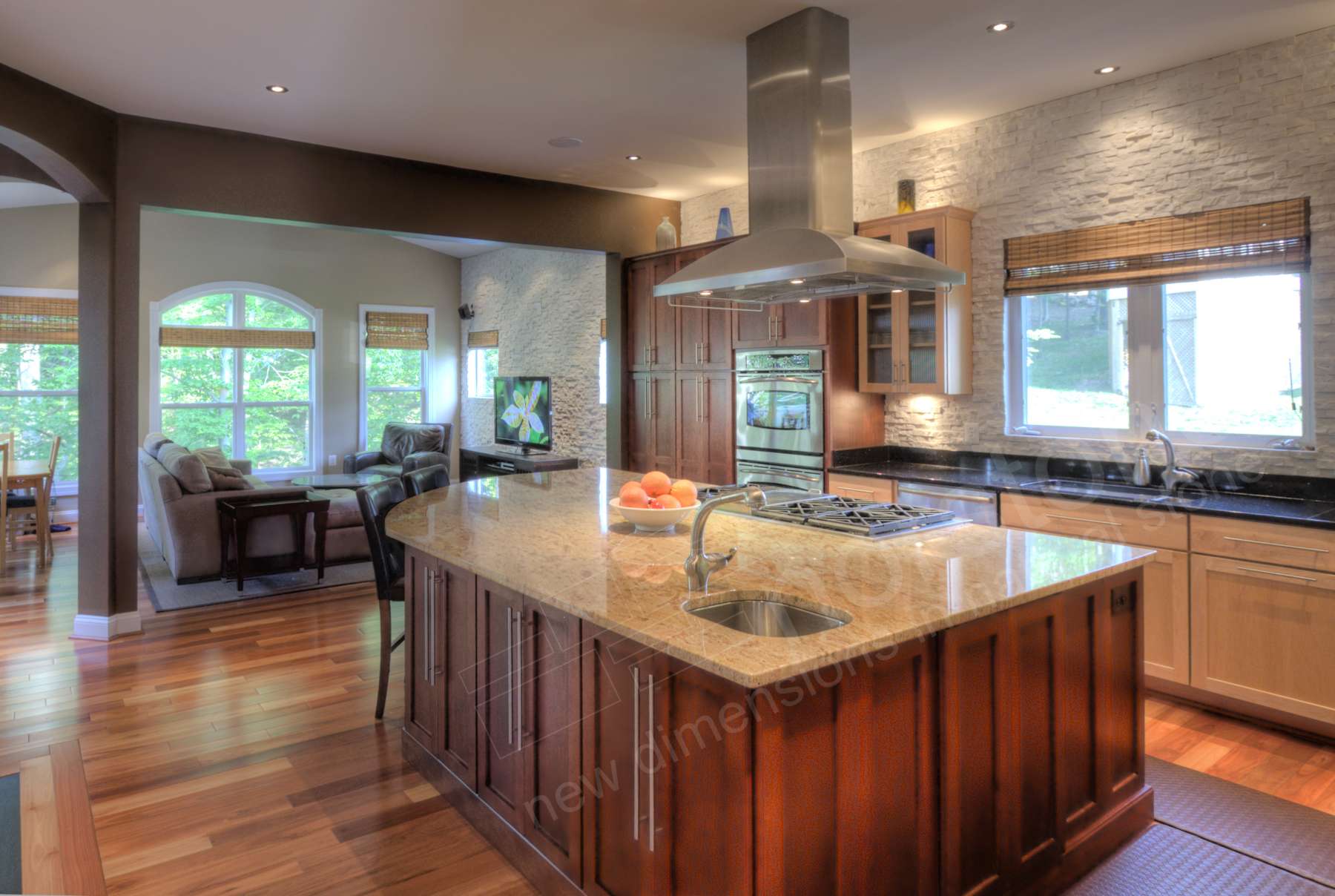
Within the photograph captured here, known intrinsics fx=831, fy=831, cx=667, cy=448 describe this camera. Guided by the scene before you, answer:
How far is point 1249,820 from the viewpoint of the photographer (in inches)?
104

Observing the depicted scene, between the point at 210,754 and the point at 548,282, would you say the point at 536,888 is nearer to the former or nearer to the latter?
the point at 210,754

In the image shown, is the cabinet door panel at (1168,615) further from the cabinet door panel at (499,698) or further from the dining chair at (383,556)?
the dining chair at (383,556)

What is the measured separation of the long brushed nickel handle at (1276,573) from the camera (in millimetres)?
3102

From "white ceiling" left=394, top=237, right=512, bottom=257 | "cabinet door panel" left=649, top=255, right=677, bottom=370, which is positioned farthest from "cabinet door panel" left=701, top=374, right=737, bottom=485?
"white ceiling" left=394, top=237, right=512, bottom=257

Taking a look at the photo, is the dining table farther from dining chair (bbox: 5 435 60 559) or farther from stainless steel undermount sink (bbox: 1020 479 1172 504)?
stainless steel undermount sink (bbox: 1020 479 1172 504)

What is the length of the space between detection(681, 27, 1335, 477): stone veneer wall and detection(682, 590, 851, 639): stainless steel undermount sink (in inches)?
116

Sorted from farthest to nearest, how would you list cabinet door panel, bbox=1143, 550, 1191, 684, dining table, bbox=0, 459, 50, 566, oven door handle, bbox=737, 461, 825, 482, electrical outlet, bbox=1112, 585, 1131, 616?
1. dining table, bbox=0, 459, 50, 566
2. oven door handle, bbox=737, 461, 825, 482
3. cabinet door panel, bbox=1143, 550, 1191, 684
4. electrical outlet, bbox=1112, 585, 1131, 616

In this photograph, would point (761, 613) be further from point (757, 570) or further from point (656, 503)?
point (656, 503)

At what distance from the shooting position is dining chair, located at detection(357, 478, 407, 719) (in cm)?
328

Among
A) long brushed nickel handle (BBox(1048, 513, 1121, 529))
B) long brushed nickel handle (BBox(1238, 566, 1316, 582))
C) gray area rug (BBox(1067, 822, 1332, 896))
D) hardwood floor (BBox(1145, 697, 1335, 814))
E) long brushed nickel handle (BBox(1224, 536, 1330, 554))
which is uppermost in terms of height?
long brushed nickel handle (BBox(1048, 513, 1121, 529))

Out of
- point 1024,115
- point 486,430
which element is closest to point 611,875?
point 1024,115

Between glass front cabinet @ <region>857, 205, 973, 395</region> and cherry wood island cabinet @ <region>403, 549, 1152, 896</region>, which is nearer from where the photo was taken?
cherry wood island cabinet @ <region>403, 549, 1152, 896</region>

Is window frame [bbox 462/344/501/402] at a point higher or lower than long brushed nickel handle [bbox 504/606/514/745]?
higher

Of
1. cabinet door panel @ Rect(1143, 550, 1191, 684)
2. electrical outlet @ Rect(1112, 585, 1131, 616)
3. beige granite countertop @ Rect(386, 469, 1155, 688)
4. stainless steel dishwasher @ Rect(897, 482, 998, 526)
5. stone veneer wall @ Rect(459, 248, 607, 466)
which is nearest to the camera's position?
beige granite countertop @ Rect(386, 469, 1155, 688)
